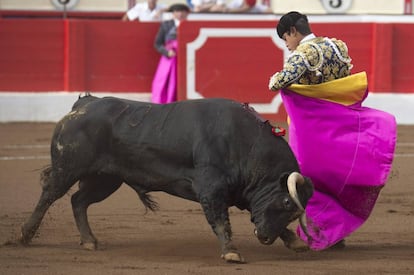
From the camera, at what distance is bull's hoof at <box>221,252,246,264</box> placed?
4.95 m

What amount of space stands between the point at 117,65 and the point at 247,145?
6487mm

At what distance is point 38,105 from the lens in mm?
11242

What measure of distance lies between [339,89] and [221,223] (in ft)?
2.88

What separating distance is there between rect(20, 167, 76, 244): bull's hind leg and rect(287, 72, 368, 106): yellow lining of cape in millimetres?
1189

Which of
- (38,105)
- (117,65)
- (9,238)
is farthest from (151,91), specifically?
(9,238)

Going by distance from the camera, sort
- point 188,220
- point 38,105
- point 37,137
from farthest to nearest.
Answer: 1. point 38,105
2. point 37,137
3. point 188,220

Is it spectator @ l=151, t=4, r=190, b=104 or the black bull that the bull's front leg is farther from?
spectator @ l=151, t=4, r=190, b=104

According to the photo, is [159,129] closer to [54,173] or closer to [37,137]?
[54,173]

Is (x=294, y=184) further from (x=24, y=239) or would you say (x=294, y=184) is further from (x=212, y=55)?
(x=212, y=55)

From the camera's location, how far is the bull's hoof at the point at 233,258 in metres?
4.95

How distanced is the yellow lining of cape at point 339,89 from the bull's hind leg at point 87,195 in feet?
3.33

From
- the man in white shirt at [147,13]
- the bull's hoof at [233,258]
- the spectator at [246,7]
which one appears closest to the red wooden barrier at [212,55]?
the spectator at [246,7]

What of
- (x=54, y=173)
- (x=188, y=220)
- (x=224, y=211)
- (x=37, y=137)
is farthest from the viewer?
(x=37, y=137)

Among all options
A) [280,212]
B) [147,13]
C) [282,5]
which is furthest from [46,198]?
[282,5]
